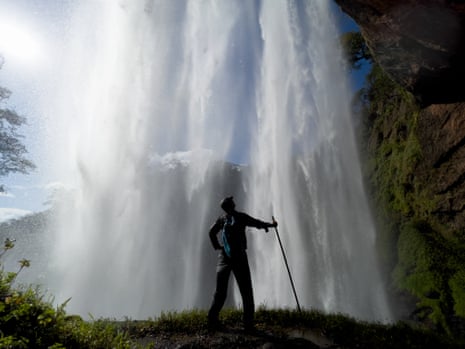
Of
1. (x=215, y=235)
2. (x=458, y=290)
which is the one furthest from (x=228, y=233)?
(x=458, y=290)

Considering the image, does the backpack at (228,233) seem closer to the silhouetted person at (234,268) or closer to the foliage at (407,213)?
the silhouetted person at (234,268)

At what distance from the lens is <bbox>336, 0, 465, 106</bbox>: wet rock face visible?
546 centimetres

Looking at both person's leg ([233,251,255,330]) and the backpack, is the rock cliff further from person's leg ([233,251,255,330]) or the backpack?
person's leg ([233,251,255,330])

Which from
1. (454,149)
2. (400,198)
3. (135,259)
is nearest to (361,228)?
(400,198)

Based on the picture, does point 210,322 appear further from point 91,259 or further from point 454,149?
point 91,259

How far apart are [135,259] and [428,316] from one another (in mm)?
22711

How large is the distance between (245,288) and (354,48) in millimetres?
19419

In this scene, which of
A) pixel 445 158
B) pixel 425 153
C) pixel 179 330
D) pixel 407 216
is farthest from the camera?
pixel 407 216

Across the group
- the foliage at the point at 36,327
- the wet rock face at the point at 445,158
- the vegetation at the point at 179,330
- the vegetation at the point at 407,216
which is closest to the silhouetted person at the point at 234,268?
the vegetation at the point at 179,330

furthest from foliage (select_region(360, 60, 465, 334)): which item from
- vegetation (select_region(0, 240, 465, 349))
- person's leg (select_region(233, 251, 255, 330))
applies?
person's leg (select_region(233, 251, 255, 330))

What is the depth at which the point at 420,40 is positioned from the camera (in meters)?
6.15

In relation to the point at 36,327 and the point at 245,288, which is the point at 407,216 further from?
the point at 36,327

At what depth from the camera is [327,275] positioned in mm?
13359

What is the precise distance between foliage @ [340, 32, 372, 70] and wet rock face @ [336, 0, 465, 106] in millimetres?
10755
